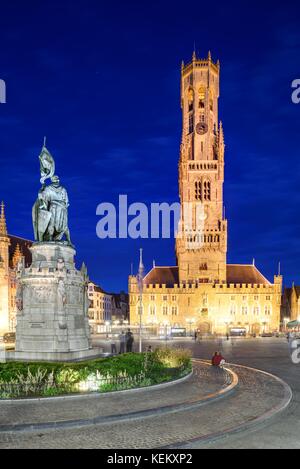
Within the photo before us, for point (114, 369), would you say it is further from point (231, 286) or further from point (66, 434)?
point (231, 286)

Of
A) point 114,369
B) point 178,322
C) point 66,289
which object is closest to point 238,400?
point 114,369

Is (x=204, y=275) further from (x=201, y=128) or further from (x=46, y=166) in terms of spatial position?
(x=46, y=166)

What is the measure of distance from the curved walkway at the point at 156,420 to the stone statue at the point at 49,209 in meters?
9.36

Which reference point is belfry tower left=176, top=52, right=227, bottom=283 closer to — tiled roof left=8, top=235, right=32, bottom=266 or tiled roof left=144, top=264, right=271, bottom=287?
tiled roof left=144, top=264, right=271, bottom=287

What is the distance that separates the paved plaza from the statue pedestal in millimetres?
5080

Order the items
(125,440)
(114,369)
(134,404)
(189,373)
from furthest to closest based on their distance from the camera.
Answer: (189,373)
(114,369)
(134,404)
(125,440)

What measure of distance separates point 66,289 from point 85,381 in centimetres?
540

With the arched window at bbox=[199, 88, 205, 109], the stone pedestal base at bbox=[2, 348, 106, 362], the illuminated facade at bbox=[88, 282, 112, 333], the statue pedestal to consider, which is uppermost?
the arched window at bbox=[199, 88, 205, 109]

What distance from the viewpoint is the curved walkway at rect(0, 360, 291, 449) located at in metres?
10.6

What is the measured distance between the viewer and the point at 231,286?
78.6 metres

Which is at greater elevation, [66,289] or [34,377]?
[66,289]

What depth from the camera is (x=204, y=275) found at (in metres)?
80.3

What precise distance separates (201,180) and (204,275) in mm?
19078

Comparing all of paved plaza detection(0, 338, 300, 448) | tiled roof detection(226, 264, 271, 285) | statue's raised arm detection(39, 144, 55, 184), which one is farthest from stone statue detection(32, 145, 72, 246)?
tiled roof detection(226, 264, 271, 285)
